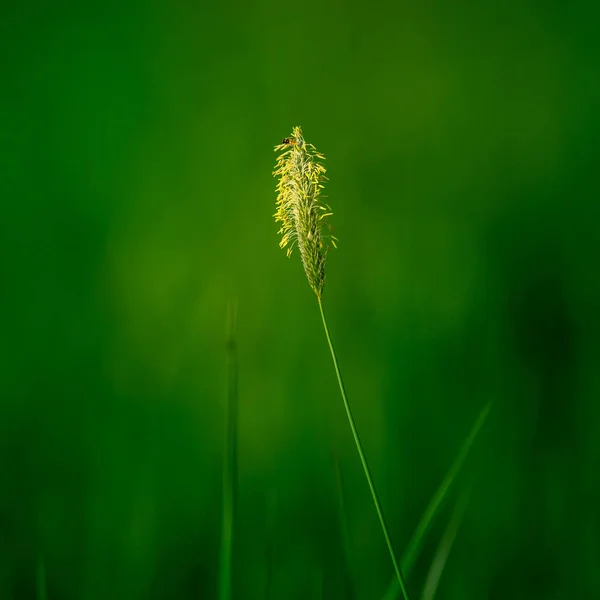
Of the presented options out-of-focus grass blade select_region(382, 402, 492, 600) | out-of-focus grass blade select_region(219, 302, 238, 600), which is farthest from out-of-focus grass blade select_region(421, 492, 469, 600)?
out-of-focus grass blade select_region(219, 302, 238, 600)

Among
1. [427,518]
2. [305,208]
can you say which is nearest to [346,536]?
[427,518]

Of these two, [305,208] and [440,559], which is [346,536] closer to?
[440,559]

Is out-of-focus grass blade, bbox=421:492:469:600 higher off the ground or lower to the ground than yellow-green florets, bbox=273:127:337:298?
lower

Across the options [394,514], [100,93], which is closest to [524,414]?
[394,514]

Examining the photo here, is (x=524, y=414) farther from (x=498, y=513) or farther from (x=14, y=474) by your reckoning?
(x=14, y=474)

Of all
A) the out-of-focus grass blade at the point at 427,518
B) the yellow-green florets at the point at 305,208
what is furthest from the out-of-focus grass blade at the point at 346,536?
the yellow-green florets at the point at 305,208

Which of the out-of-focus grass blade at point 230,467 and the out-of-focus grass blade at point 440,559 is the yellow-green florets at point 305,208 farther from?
the out-of-focus grass blade at point 440,559

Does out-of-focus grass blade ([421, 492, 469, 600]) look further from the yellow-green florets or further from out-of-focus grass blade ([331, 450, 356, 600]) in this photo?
the yellow-green florets

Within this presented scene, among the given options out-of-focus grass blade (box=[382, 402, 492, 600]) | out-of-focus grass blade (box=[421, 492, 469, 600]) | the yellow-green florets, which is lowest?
out-of-focus grass blade (box=[421, 492, 469, 600])
